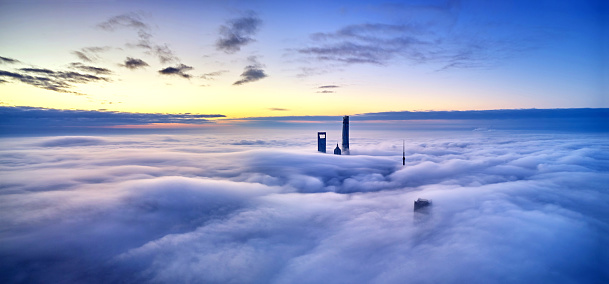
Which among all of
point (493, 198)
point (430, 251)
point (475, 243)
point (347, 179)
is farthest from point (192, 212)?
point (493, 198)

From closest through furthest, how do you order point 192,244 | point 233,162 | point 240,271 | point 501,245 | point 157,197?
point 240,271, point 501,245, point 192,244, point 157,197, point 233,162

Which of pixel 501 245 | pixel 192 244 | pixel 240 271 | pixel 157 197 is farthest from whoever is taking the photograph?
pixel 157 197

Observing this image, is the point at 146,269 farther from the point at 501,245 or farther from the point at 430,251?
the point at 501,245

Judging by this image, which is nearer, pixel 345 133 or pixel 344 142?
pixel 345 133

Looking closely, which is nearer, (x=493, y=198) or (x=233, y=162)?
(x=493, y=198)

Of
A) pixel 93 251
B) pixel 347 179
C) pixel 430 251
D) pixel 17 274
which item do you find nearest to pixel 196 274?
pixel 93 251

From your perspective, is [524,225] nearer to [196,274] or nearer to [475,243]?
[475,243]

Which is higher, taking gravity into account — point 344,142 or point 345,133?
point 345,133

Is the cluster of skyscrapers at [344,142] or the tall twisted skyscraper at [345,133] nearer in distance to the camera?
the tall twisted skyscraper at [345,133]

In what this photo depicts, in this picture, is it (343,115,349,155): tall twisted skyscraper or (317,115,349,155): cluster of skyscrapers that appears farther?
(317,115,349,155): cluster of skyscrapers
